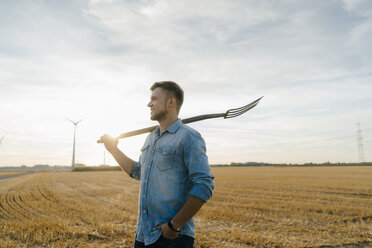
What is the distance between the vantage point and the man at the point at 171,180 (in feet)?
7.36

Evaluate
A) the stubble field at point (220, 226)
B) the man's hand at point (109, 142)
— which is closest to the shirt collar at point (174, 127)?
the man's hand at point (109, 142)

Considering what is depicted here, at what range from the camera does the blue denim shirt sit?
2295 mm

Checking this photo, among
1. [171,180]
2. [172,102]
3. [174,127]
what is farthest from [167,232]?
[172,102]

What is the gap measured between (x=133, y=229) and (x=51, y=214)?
13.7ft

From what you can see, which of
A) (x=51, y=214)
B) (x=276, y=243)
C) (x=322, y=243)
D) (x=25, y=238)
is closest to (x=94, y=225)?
(x=25, y=238)

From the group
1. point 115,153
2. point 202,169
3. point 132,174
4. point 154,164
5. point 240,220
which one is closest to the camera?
point 202,169

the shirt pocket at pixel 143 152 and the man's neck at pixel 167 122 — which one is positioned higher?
the man's neck at pixel 167 122

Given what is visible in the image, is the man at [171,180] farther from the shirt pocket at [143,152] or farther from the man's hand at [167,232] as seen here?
the shirt pocket at [143,152]

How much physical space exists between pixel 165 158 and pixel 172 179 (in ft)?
0.68

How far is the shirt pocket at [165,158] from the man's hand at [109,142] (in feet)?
4.01

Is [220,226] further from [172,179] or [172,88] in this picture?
[172,88]

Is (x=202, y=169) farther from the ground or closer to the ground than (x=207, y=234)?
farther from the ground

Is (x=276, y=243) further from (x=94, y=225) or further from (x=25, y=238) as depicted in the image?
(x=25, y=238)

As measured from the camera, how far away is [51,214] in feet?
33.7
